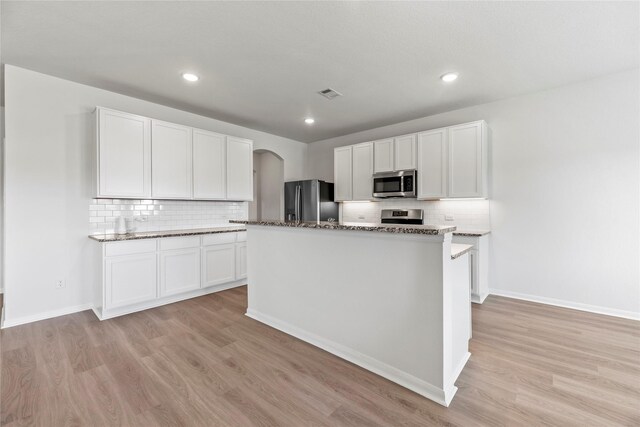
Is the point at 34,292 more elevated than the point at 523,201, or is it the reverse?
the point at 523,201

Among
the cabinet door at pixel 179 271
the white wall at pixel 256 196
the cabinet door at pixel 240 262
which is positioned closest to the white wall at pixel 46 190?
the cabinet door at pixel 179 271

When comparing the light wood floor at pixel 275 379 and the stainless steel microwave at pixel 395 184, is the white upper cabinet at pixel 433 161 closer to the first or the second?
the stainless steel microwave at pixel 395 184

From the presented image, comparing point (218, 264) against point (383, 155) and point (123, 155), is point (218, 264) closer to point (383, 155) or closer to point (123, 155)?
point (123, 155)

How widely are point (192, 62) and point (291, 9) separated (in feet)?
4.20

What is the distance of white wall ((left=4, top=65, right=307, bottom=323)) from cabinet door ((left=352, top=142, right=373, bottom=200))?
140 inches

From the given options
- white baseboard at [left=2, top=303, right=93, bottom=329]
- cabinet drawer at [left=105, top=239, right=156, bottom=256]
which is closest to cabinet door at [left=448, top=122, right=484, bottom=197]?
cabinet drawer at [left=105, top=239, right=156, bottom=256]

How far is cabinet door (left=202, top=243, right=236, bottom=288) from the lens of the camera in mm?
3871

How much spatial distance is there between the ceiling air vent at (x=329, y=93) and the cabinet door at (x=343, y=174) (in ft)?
4.94

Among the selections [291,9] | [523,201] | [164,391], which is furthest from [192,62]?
[523,201]

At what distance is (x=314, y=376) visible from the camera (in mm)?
2004

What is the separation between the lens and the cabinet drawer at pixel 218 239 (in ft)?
12.7

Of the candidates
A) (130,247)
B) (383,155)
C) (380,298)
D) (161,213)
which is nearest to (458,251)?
(380,298)

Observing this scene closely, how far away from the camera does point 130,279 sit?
126 inches

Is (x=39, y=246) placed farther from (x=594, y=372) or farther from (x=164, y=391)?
(x=594, y=372)
